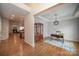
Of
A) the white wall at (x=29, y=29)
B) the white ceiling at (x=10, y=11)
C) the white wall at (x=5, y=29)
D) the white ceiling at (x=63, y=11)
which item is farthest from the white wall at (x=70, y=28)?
the white wall at (x=5, y=29)

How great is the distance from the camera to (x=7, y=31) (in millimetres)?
2133

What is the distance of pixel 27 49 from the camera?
2.15 metres

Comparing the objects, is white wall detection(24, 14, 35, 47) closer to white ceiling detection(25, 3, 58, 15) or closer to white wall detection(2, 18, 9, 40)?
white ceiling detection(25, 3, 58, 15)

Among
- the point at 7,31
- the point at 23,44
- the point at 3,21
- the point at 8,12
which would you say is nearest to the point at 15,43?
the point at 23,44

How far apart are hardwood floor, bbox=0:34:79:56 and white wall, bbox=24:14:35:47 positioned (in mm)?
156

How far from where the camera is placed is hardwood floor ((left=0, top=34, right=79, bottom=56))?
202cm

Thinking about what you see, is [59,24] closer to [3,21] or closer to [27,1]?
[27,1]

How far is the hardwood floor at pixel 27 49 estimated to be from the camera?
79.6 inches

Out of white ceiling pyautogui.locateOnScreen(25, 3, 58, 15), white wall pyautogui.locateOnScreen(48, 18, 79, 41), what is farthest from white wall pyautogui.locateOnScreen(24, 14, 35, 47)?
white wall pyautogui.locateOnScreen(48, 18, 79, 41)

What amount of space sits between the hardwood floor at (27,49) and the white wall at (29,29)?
6.1 inches

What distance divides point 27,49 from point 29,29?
538 mm

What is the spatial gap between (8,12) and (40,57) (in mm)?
1428

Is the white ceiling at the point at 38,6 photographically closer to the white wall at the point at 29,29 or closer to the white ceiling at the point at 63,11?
the white ceiling at the point at 63,11

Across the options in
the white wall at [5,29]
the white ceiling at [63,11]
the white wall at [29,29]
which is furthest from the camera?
the white wall at [29,29]
